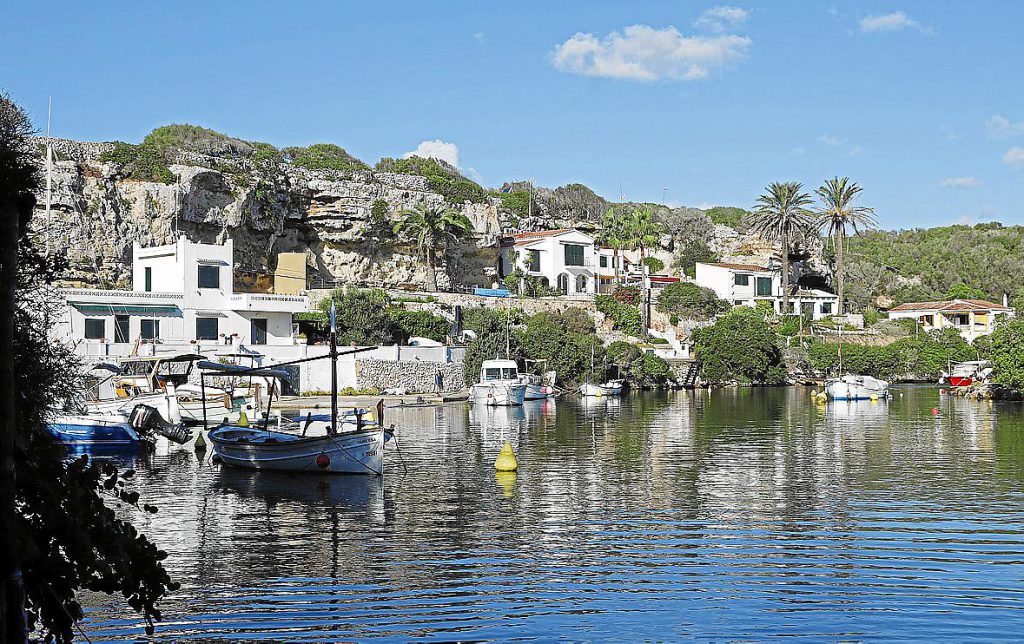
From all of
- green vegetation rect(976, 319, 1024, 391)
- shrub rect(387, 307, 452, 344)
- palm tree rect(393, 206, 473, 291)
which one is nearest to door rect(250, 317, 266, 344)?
shrub rect(387, 307, 452, 344)

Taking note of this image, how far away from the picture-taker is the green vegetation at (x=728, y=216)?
131 metres

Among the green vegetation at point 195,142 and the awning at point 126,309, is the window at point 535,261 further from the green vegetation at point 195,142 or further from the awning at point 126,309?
the awning at point 126,309

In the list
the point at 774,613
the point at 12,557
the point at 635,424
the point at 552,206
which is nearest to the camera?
the point at 12,557

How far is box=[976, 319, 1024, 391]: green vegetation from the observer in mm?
59469

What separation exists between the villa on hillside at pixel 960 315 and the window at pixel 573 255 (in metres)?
33.9

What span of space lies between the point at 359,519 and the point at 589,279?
2716 inches

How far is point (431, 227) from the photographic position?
7919cm

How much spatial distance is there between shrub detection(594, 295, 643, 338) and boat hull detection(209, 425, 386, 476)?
53.1 m

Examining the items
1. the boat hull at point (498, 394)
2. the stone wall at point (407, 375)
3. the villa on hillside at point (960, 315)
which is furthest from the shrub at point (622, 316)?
the villa on hillside at point (960, 315)

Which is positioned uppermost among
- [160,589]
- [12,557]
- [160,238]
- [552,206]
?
[552,206]

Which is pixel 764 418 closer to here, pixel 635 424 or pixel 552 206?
pixel 635 424

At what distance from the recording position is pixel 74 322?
55.2 meters

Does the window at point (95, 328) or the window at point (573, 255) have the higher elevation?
the window at point (573, 255)

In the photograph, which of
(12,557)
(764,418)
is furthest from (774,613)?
(764,418)
